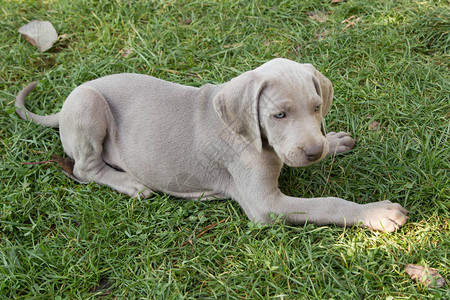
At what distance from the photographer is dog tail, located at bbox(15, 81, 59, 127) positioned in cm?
547

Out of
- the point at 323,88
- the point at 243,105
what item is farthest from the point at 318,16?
the point at 243,105

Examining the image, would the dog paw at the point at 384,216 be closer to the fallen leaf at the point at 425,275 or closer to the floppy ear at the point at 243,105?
the fallen leaf at the point at 425,275

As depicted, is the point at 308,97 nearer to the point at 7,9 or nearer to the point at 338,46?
the point at 338,46

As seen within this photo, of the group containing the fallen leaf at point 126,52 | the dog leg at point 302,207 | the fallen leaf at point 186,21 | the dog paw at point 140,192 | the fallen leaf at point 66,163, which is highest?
the fallen leaf at point 186,21

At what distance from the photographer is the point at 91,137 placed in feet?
15.7

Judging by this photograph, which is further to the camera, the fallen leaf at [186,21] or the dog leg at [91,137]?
the fallen leaf at [186,21]

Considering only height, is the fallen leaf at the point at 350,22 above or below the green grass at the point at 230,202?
above

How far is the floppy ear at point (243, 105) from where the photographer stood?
3855 mm

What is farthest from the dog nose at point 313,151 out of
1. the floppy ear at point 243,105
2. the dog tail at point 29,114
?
the dog tail at point 29,114

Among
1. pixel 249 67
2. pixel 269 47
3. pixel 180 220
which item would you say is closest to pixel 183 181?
pixel 180 220

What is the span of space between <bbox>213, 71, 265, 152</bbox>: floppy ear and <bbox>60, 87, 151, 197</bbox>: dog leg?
4.43ft

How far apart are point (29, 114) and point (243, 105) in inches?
119

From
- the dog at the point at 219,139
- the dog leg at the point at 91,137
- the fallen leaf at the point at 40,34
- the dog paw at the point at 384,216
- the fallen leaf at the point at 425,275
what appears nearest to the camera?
the fallen leaf at the point at 425,275

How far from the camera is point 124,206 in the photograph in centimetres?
472
